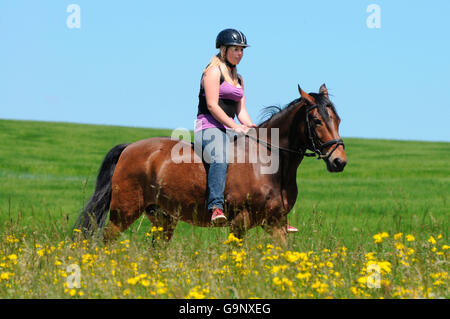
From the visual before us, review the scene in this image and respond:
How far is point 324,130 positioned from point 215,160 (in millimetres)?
1489

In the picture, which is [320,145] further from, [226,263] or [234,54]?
[226,263]

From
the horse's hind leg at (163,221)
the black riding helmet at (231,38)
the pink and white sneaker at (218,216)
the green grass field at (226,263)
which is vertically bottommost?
the green grass field at (226,263)

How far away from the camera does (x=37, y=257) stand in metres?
6.68

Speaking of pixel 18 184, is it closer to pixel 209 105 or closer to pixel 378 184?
pixel 378 184

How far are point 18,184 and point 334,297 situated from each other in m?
19.2

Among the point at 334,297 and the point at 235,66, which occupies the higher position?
the point at 235,66

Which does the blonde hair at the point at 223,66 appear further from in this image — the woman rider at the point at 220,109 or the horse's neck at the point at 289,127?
the horse's neck at the point at 289,127

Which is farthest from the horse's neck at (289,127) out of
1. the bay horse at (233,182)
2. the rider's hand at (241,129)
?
the rider's hand at (241,129)

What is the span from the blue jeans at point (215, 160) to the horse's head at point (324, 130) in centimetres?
116

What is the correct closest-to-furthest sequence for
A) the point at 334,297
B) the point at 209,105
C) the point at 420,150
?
the point at 334,297
the point at 209,105
the point at 420,150

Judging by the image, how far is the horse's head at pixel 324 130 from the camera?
22.8ft

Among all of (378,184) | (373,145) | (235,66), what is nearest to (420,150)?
(373,145)

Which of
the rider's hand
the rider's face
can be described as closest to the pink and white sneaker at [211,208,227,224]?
the rider's hand

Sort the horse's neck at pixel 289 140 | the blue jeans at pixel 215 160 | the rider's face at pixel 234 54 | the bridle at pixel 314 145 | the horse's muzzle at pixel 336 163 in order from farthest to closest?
the rider's face at pixel 234 54, the horse's neck at pixel 289 140, the blue jeans at pixel 215 160, the bridle at pixel 314 145, the horse's muzzle at pixel 336 163
